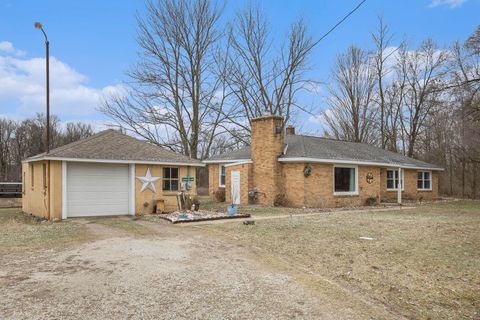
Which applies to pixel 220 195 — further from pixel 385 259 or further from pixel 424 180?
pixel 385 259

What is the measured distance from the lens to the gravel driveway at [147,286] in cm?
452

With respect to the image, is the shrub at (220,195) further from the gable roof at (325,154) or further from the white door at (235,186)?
the gable roof at (325,154)

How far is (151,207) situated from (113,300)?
1045 centimetres

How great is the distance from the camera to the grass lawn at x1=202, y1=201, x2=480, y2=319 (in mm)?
5207

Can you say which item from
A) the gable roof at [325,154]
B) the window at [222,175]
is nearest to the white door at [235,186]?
the gable roof at [325,154]

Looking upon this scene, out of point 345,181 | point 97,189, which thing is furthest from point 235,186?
point 97,189

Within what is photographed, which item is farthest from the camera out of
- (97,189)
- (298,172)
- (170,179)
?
(298,172)

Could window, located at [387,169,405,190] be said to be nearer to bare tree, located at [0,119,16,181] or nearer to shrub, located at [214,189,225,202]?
shrub, located at [214,189,225,202]

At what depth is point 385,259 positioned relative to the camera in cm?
725

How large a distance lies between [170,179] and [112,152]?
260 cm

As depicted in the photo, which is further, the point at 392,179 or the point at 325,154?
the point at 392,179

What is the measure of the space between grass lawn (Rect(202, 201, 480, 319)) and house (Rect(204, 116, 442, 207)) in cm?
595

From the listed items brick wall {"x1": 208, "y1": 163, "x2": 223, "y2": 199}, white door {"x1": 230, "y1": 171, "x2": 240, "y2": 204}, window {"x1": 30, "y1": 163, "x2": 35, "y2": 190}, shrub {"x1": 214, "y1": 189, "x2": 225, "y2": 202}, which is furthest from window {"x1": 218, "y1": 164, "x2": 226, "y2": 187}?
window {"x1": 30, "y1": 163, "x2": 35, "y2": 190}

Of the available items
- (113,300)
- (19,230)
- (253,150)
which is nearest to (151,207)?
(19,230)
